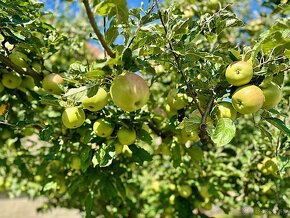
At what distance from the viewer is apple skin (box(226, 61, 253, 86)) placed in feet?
4.66

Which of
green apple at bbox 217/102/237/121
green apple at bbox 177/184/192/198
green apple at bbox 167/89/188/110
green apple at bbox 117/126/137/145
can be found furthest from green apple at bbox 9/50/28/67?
green apple at bbox 177/184/192/198

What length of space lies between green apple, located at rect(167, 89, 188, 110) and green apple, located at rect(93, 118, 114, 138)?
346mm

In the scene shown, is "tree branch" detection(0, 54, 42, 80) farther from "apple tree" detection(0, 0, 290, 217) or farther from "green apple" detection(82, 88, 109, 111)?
"green apple" detection(82, 88, 109, 111)

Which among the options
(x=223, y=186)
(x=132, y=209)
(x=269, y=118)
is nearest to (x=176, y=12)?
(x=269, y=118)

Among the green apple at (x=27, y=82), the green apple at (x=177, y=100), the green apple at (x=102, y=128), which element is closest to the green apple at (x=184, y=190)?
the green apple at (x=177, y=100)

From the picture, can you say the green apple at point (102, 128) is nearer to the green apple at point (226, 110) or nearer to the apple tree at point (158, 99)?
the apple tree at point (158, 99)

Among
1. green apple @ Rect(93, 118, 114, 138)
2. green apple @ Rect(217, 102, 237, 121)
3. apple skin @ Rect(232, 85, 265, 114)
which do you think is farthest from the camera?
green apple @ Rect(93, 118, 114, 138)

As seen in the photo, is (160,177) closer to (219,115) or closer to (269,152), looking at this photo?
(269,152)

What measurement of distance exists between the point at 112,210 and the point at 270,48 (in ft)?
8.79

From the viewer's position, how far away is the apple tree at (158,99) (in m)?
1.47

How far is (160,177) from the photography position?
11.7ft

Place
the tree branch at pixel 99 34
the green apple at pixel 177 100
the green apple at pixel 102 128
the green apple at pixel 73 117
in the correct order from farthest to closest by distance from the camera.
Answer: the green apple at pixel 177 100
the green apple at pixel 102 128
the green apple at pixel 73 117
the tree branch at pixel 99 34

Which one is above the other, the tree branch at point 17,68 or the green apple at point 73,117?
the tree branch at point 17,68

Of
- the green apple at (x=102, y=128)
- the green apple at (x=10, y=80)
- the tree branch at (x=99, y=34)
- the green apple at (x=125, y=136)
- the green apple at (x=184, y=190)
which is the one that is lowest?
the green apple at (x=184, y=190)
